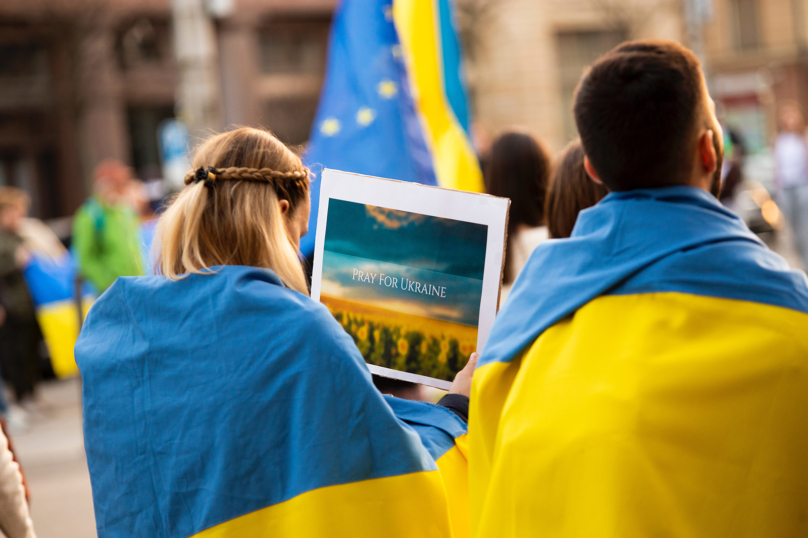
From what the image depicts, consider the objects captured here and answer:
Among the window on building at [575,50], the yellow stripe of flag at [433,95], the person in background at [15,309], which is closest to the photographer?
the yellow stripe of flag at [433,95]

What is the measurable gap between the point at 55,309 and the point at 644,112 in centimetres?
854

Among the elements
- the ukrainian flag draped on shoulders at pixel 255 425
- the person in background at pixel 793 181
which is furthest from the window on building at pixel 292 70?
the ukrainian flag draped on shoulders at pixel 255 425

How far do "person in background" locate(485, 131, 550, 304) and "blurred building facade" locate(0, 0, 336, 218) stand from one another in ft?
54.8

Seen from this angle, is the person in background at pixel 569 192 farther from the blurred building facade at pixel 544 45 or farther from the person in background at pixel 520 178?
the blurred building facade at pixel 544 45

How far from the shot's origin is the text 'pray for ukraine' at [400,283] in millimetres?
2000

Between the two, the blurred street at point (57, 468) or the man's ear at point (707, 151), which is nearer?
the man's ear at point (707, 151)

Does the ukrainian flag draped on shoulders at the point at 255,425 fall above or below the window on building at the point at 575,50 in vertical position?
below

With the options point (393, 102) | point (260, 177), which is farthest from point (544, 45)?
point (260, 177)

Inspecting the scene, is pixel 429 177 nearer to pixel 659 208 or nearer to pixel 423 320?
pixel 423 320

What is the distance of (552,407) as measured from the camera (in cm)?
154

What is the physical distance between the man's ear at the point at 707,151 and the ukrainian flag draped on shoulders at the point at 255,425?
74 centimetres

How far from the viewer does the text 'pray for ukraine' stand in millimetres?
2000

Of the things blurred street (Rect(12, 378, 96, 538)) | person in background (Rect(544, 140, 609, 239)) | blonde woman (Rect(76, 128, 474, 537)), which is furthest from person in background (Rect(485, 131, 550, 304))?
blurred street (Rect(12, 378, 96, 538))

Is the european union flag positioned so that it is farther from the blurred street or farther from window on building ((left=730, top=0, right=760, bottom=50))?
window on building ((left=730, top=0, right=760, bottom=50))
